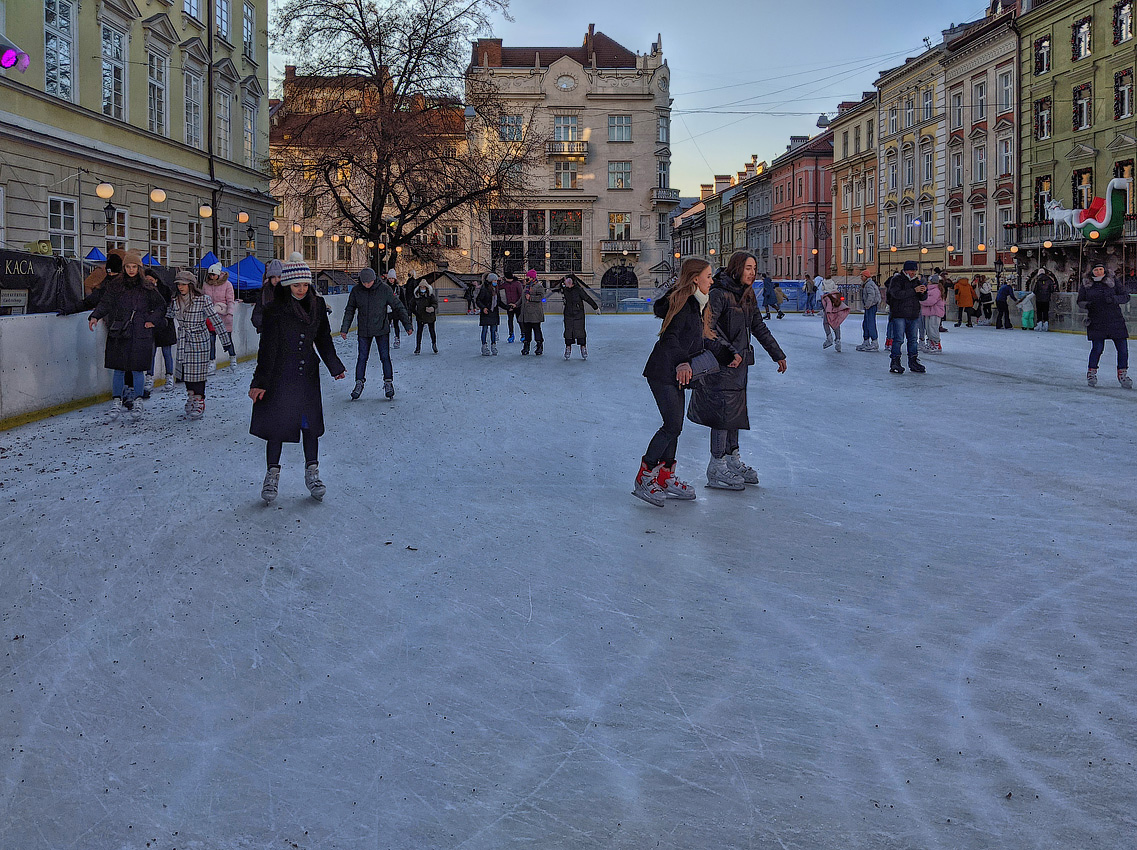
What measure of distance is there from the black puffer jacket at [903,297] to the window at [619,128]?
57083 millimetres

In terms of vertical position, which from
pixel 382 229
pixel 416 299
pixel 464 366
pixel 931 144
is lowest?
pixel 464 366

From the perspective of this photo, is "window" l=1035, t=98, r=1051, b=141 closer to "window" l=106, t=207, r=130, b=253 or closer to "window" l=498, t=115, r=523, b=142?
"window" l=498, t=115, r=523, b=142

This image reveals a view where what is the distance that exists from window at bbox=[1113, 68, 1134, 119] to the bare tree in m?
21.3

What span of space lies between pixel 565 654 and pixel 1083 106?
42657 mm

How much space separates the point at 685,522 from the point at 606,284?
6486cm

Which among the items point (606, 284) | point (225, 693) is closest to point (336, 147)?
point (225, 693)

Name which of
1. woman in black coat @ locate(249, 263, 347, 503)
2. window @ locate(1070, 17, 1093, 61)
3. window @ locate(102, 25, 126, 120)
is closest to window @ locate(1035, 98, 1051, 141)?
window @ locate(1070, 17, 1093, 61)

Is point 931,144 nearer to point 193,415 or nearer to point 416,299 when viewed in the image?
point 416,299

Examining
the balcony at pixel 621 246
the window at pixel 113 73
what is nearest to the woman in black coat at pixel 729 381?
the window at pixel 113 73

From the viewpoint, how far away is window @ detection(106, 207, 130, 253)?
23797 millimetres

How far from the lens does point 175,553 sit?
6043 mm

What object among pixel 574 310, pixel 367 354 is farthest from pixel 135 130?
pixel 367 354

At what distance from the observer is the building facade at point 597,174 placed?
231 ft

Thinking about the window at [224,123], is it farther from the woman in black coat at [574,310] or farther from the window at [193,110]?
the woman in black coat at [574,310]
